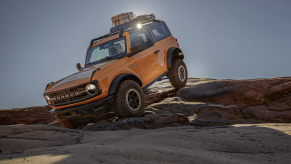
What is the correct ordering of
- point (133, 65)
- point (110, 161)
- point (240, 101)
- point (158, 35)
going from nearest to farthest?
point (110, 161)
point (133, 65)
point (240, 101)
point (158, 35)

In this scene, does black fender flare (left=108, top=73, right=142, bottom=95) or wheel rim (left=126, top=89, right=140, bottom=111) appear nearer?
black fender flare (left=108, top=73, right=142, bottom=95)

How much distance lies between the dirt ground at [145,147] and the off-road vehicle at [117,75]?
2.70 feet

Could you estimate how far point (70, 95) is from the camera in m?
4.13

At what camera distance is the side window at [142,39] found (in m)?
5.44

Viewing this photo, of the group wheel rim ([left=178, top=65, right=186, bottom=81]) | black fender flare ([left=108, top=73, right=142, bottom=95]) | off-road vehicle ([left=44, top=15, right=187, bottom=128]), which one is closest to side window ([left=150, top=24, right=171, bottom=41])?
off-road vehicle ([left=44, top=15, right=187, bottom=128])

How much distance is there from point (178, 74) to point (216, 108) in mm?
2049

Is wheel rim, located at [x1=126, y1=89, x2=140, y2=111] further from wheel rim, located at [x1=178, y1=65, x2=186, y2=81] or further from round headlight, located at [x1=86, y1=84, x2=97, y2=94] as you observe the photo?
wheel rim, located at [x1=178, y1=65, x2=186, y2=81]

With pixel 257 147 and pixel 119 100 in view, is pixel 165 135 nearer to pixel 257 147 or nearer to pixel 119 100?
pixel 257 147

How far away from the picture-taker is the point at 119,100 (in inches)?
167

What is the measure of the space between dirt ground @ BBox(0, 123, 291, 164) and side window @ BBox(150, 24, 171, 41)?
3.47 metres

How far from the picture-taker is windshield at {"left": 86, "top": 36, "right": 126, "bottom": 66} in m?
5.17

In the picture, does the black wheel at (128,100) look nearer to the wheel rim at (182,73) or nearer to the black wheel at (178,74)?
the black wheel at (178,74)

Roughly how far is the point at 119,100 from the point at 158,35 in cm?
288

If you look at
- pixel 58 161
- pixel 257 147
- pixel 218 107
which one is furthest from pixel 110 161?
pixel 218 107
